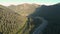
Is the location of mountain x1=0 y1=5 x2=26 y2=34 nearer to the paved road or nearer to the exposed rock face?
the exposed rock face

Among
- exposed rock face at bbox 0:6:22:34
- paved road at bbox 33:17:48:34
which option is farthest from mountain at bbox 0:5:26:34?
paved road at bbox 33:17:48:34

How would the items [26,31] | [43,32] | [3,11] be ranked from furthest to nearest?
[3,11] → [26,31] → [43,32]

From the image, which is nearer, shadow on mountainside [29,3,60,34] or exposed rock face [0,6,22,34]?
shadow on mountainside [29,3,60,34]

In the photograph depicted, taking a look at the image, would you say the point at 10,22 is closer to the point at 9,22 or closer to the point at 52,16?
the point at 9,22

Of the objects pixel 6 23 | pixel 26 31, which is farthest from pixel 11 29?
pixel 26 31

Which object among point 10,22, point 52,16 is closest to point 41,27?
point 52,16

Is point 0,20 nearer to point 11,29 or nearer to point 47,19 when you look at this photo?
point 11,29

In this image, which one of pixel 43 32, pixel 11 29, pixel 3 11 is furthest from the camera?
pixel 3 11

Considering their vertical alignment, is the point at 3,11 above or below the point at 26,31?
above
